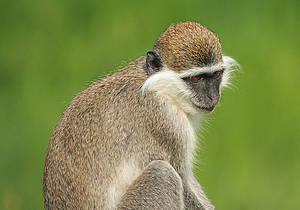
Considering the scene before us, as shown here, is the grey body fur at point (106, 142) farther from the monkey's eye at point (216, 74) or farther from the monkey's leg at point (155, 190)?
the monkey's eye at point (216, 74)

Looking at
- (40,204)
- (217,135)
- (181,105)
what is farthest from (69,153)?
(217,135)

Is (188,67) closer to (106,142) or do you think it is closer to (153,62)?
(153,62)

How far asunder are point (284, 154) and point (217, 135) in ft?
4.11

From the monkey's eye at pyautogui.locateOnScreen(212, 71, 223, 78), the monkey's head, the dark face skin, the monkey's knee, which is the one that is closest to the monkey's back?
the monkey's knee

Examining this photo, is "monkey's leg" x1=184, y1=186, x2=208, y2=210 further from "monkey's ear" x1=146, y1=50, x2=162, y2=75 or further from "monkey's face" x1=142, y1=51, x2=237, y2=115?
"monkey's ear" x1=146, y1=50, x2=162, y2=75

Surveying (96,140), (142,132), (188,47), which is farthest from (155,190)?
(188,47)

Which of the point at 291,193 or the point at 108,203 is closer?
the point at 108,203

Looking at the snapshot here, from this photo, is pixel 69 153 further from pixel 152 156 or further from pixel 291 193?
pixel 291 193

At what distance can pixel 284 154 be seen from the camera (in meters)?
16.8

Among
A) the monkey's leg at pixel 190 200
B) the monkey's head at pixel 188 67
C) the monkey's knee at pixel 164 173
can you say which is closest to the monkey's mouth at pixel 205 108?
the monkey's head at pixel 188 67

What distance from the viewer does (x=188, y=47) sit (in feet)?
35.6

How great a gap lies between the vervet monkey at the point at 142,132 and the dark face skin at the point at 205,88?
1cm

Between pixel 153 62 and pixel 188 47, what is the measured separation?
496 mm

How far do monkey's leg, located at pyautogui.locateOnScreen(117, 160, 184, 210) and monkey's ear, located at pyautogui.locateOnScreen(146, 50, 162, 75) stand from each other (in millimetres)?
1100
